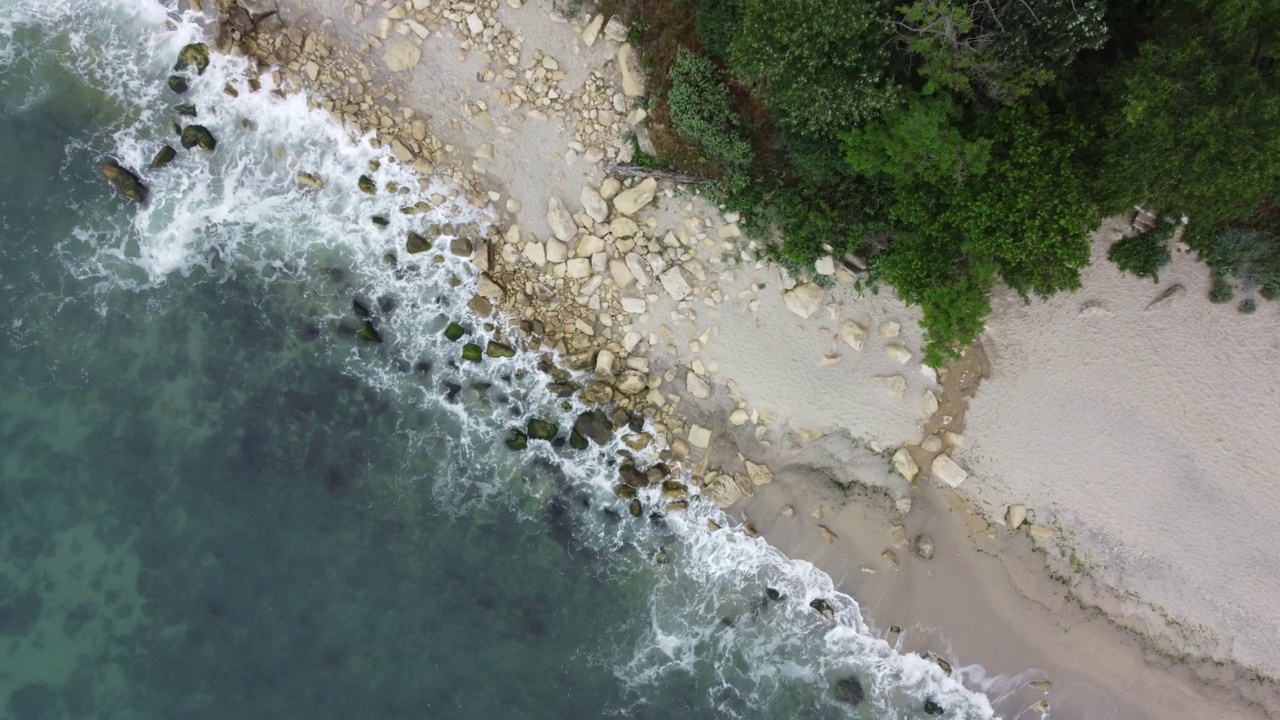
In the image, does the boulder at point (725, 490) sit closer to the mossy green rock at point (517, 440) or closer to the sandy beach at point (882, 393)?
the sandy beach at point (882, 393)

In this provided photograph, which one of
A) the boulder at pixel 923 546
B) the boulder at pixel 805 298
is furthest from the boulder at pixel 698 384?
the boulder at pixel 923 546

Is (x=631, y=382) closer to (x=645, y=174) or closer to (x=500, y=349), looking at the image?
(x=500, y=349)

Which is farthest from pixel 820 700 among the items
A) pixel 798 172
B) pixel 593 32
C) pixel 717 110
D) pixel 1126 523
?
pixel 593 32

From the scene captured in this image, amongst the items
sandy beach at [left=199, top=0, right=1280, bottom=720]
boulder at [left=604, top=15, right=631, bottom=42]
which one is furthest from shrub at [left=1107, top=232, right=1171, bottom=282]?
boulder at [left=604, top=15, right=631, bottom=42]

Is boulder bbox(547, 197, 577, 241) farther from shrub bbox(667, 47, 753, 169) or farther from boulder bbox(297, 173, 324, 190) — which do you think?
boulder bbox(297, 173, 324, 190)

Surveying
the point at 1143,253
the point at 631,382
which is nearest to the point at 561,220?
the point at 631,382

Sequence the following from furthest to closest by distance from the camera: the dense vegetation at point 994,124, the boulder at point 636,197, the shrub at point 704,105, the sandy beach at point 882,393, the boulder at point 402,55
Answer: the boulder at point 402,55 → the boulder at point 636,197 → the sandy beach at point 882,393 → the shrub at point 704,105 → the dense vegetation at point 994,124
